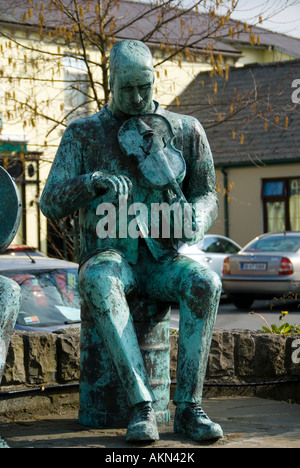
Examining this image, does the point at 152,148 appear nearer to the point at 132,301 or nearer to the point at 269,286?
the point at 132,301

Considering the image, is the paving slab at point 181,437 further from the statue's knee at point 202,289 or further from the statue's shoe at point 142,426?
the statue's knee at point 202,289

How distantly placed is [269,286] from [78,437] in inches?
499

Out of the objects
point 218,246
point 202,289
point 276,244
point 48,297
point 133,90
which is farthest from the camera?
point 218,246

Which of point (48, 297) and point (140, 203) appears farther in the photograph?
point (48, 297)

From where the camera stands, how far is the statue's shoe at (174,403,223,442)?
12.7 feet

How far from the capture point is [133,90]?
14.3 ft

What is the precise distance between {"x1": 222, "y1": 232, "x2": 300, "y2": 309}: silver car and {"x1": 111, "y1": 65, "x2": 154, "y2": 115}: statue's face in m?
11.8

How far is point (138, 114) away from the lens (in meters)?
4.46

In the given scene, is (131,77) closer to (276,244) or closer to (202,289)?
(202,289)

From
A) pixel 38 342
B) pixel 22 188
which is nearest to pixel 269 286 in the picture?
pixel 22 188

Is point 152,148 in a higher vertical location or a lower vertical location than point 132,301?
higher

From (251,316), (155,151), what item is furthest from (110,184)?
(251,316)

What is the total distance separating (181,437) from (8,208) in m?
1.23

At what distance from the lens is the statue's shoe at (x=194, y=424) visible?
387 cm
